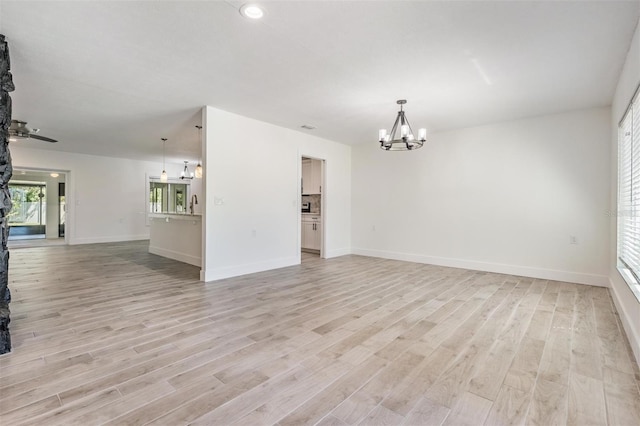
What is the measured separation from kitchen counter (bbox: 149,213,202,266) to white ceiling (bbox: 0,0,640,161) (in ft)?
6.79

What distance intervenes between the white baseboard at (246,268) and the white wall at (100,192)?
6505 mm

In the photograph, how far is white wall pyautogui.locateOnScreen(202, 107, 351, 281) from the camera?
4613 millimetres

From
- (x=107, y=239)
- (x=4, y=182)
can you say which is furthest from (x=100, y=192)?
(x=4, y=182)

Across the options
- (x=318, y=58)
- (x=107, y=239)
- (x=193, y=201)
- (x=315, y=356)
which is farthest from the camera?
(x=193, y=201)

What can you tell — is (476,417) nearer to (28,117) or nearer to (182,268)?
(182,268)

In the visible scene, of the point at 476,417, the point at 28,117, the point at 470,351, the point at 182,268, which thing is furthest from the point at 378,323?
the point at 28,117

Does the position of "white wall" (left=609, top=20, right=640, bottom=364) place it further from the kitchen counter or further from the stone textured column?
the kitchen counter

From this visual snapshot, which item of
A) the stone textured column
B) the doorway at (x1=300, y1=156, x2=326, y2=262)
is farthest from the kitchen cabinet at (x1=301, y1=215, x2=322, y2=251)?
the stone textured column

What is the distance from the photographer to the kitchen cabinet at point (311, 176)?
763 centimetres

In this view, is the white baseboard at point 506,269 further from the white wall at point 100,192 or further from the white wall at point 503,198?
the white wall at point 100,192

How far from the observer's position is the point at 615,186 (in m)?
3.81

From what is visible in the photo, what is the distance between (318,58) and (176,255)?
5150 millimetres

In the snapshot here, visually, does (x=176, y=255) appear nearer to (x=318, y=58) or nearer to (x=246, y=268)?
(x=246, y=268)

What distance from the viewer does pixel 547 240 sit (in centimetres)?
477
